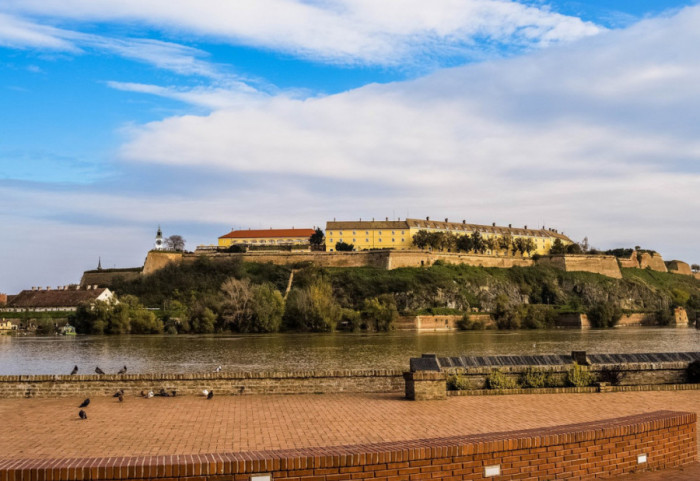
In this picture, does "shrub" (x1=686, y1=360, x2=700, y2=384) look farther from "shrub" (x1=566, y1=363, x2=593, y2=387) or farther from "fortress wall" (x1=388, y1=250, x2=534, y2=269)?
"fortress wall" (x1=388, y1=250, x2=534, y2=269)

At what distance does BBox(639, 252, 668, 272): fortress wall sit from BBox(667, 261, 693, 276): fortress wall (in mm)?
3152

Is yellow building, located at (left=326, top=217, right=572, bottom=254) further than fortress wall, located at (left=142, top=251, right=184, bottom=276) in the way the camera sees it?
Yes

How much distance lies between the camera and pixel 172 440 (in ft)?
33.0

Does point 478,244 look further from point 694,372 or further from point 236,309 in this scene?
point 694,372

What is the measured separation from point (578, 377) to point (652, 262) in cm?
13140

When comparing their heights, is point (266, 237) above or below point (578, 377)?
above

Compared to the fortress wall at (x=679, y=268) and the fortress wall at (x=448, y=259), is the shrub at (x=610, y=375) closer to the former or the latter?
the fortress wall at (x=448, y=259)

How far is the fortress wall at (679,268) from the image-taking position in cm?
14038

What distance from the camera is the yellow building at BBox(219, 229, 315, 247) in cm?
13362

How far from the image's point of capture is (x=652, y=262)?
134m

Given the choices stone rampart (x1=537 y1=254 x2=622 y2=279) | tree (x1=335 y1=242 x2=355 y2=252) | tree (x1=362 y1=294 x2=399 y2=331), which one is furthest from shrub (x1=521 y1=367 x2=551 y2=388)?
tree (x1=335 y1=242 x2=355 y2=252)

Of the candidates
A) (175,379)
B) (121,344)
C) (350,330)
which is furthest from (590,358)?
(350,330)

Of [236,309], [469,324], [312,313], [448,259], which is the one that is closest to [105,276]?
[236,309]

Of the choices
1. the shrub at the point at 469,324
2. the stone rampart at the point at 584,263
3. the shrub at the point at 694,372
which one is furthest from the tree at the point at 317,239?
the shrub at the point at 694,372
